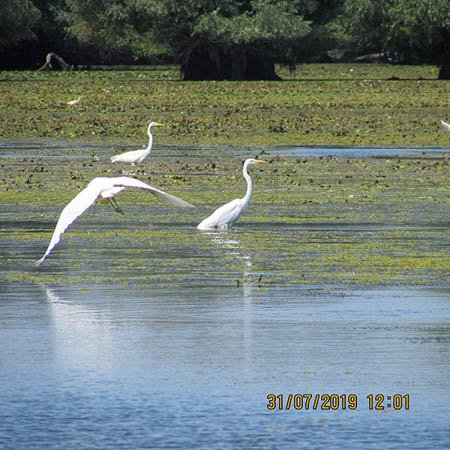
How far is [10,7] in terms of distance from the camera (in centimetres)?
5522

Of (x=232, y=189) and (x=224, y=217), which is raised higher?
(x=224, y=217)

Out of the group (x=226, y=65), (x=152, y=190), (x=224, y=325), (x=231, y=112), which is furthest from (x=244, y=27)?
(x=224, y=325)

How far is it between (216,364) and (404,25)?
4788 cm

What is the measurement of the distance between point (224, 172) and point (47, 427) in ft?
48.1

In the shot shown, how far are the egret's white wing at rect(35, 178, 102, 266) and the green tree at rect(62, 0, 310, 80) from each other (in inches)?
1508

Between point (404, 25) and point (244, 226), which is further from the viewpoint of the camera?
point (404, 25)

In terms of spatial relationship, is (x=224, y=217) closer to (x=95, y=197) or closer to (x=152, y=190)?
(x=95, y=197)

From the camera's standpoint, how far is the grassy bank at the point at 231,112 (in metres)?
30.1

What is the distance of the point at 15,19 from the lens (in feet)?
182

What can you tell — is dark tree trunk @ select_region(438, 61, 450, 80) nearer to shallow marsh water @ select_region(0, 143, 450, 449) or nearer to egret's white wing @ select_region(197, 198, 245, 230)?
shallow marsh water @ select_region(0, 143, 450, 449)

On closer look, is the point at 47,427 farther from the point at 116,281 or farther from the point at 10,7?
the point at 10,7

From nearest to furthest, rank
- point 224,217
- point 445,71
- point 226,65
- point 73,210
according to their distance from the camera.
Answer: point 73,210 < point 224,217 < point 226,65 < point 445,71

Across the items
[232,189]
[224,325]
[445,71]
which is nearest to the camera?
[224,325]

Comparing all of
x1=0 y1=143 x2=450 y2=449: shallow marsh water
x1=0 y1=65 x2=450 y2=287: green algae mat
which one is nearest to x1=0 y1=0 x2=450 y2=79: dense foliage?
x1=0 y1=65 x2=450 y2=287: green algae mat
